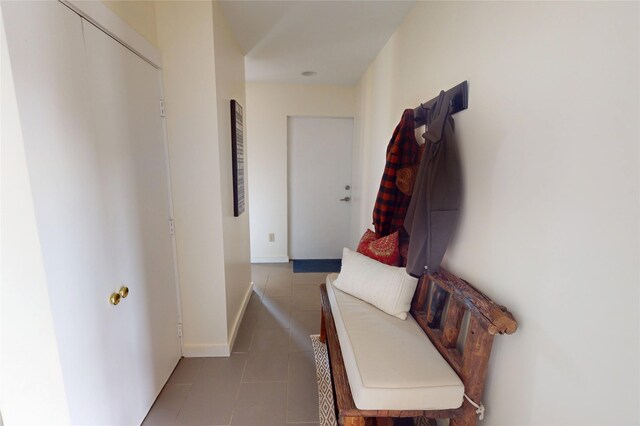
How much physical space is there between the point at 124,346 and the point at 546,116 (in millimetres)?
1865

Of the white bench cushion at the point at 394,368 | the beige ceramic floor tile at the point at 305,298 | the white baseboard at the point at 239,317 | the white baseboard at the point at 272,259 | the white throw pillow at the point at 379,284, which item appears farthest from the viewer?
the white baseboard at the point at 272,259

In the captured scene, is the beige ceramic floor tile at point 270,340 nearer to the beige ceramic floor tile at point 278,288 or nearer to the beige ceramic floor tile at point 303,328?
the beige ceramic floor tile at point 303,328

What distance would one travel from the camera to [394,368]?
3.48ft

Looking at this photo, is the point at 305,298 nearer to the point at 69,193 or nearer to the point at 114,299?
the point at 114,299

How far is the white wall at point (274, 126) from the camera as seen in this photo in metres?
3.43

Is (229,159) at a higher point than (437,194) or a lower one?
higher

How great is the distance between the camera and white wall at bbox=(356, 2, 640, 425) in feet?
2.01

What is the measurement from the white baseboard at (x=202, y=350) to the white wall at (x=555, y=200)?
1.61 m

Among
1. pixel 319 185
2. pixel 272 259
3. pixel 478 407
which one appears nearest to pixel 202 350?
pixel 478 407

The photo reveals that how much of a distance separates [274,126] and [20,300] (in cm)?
302

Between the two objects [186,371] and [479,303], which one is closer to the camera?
[479,303]

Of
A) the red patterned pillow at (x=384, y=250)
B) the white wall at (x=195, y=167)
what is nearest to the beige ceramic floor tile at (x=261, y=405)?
the white wall at (x=195, y=167)

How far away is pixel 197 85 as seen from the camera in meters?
1.63

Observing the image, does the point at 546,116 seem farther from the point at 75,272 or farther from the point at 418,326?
the point at 75,272
